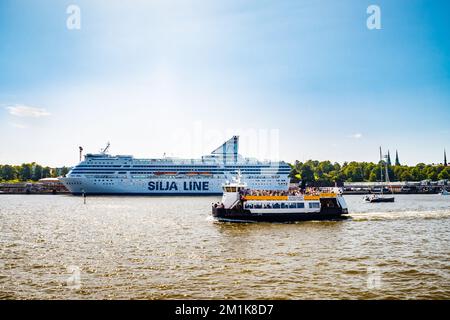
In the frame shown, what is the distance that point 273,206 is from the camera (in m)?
41.4

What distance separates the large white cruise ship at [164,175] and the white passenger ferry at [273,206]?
6703 centimetres

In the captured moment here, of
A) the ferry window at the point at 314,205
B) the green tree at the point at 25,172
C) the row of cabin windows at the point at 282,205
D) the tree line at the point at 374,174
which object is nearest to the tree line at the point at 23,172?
the green tree at the point at 25,172

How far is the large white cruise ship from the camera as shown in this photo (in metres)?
110

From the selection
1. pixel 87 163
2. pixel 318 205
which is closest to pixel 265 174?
pixel 87 163

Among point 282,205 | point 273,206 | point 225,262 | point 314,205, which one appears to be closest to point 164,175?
point 273,206

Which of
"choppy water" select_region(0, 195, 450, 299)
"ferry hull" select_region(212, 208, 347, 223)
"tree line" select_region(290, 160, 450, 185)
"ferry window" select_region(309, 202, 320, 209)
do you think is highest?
"tree line" select_region(290, 160, 450, 185)

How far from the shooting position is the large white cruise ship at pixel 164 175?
359ft

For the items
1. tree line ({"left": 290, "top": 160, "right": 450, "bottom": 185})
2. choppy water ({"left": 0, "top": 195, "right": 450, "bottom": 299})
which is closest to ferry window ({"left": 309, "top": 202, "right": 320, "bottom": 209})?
choppy water ({"left": 0, "top": 195, "right": 450, "bottom": 299})

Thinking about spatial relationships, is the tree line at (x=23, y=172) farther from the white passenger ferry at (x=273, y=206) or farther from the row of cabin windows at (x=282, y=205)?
the row of cabin windows at (x=282, y=205)

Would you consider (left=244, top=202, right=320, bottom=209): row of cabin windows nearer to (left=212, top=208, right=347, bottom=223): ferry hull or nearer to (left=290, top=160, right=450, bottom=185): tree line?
(left=212, top=208, right=347, bottom=223): ferry hull

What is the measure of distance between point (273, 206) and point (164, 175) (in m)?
75.7

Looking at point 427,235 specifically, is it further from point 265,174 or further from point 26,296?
point 265,174

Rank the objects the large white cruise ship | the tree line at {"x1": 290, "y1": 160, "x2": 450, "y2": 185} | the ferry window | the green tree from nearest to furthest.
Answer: the ferry window
the large white cruise ship
the tree line at {"x1": 290, "y1": 160, "x2": 450, "y2": 185}
the green tree

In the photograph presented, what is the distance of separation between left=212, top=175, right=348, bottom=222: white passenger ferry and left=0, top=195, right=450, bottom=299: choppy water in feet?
9.46
